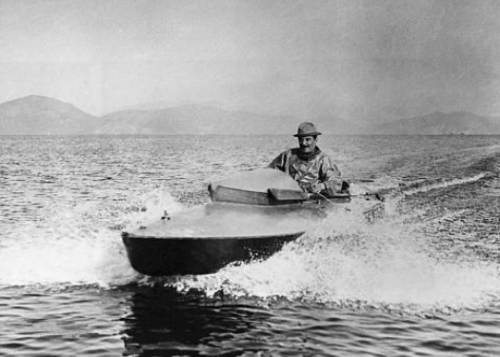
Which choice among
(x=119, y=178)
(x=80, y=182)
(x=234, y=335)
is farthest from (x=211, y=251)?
(x=119, y=178)

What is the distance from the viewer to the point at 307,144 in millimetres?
12117

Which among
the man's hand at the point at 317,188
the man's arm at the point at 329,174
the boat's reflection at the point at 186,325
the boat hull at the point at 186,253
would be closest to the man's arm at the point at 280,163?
the man's arm at the point at 329,174

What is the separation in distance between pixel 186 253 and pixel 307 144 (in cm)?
442

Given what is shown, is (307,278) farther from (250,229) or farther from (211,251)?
(211,251)

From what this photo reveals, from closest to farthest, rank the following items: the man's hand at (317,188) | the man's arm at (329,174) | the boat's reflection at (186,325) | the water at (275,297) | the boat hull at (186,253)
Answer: the boat's reflection at (186,325), the water at (275,297), the boat hull at (186,253), the man's hand at (317,188), the man's arm at (329,174)

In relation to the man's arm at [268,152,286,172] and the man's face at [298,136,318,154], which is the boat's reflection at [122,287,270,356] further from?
the man's face at [298,136,318,154]

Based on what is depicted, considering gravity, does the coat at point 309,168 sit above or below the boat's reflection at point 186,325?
above

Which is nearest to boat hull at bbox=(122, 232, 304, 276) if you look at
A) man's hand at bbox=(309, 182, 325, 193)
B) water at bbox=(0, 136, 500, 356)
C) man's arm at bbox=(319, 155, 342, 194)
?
water at bbox=(0, 136, 500, 356)

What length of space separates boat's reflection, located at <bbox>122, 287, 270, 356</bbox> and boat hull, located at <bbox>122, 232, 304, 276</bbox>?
1.48ft

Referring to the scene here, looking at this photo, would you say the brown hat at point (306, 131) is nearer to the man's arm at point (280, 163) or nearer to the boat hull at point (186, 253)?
the man's arm at point (280, 163)

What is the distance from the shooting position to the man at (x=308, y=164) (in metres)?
12.1

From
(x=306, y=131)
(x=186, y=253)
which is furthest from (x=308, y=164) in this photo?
(x=186, y=253)

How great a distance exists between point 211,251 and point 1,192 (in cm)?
1784

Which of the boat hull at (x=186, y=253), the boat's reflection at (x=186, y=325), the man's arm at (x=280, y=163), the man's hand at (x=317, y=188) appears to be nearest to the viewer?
the boat's reflection at (x=186, y=325)
